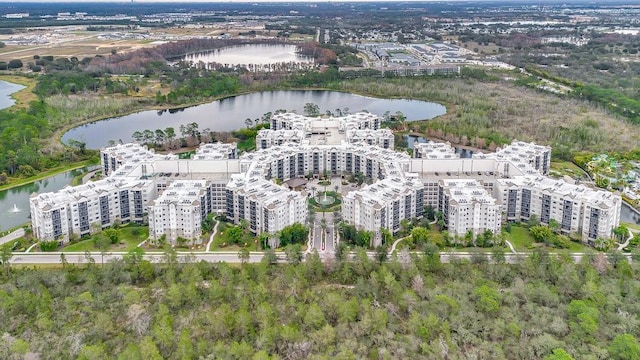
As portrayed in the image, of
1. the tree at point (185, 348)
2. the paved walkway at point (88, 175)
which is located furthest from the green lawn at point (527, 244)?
the paved walkway at point (88, 175)

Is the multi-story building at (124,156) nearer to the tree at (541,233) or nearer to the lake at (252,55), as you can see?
the tree at (541,233)

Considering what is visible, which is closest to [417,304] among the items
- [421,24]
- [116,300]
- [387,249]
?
[387,249]

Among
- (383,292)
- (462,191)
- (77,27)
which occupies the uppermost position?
(77,27)

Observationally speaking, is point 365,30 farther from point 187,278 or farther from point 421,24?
point 187,278

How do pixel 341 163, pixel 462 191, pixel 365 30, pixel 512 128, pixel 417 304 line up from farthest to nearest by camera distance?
pixel 365 30, pixel 512 128, pixel 341 163, pixel 462 191, pixel 417 304

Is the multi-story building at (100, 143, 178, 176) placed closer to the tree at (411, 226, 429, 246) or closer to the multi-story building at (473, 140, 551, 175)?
the tree at (411, 226, 429, 246)

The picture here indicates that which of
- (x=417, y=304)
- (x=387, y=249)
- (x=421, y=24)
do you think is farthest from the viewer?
(x=421, y=24)

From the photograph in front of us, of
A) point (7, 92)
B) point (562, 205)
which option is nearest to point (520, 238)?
point (562, 205)
